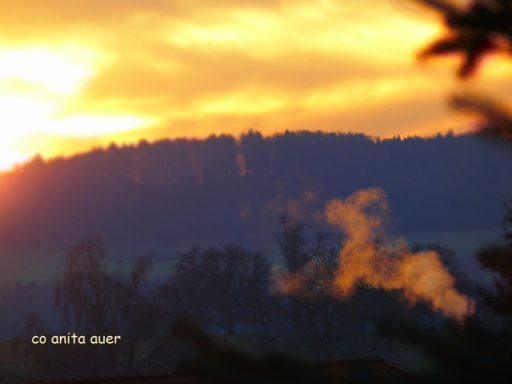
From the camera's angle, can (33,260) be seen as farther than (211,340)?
Yes

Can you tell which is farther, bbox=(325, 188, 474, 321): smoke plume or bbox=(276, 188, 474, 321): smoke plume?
bbox=(276, 188, 474, 321): smoke plume

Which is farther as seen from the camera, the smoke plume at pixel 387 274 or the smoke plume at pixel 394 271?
the smoke plume at pixel 387 274

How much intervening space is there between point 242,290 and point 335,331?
19496 millimetres

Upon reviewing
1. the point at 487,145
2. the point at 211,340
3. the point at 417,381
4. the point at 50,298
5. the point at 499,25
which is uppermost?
the point at 499,25

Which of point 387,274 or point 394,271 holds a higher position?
point 394,271

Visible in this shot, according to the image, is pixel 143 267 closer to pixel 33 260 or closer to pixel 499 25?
pixel 499 25

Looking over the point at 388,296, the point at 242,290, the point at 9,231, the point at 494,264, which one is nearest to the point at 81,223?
the point at 9,231

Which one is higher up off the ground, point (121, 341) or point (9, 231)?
point (9, 231)

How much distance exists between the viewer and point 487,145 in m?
3.21

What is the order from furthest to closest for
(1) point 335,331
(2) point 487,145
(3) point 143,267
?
1. (1) point 335,331
2. (3) point 143,267
3. (2) point 487,145

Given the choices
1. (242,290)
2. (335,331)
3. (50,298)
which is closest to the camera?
(335,331)

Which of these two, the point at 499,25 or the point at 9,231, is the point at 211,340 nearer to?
the point at 499,25

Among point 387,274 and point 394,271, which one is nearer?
point 387,274

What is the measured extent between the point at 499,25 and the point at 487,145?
0.52 m
